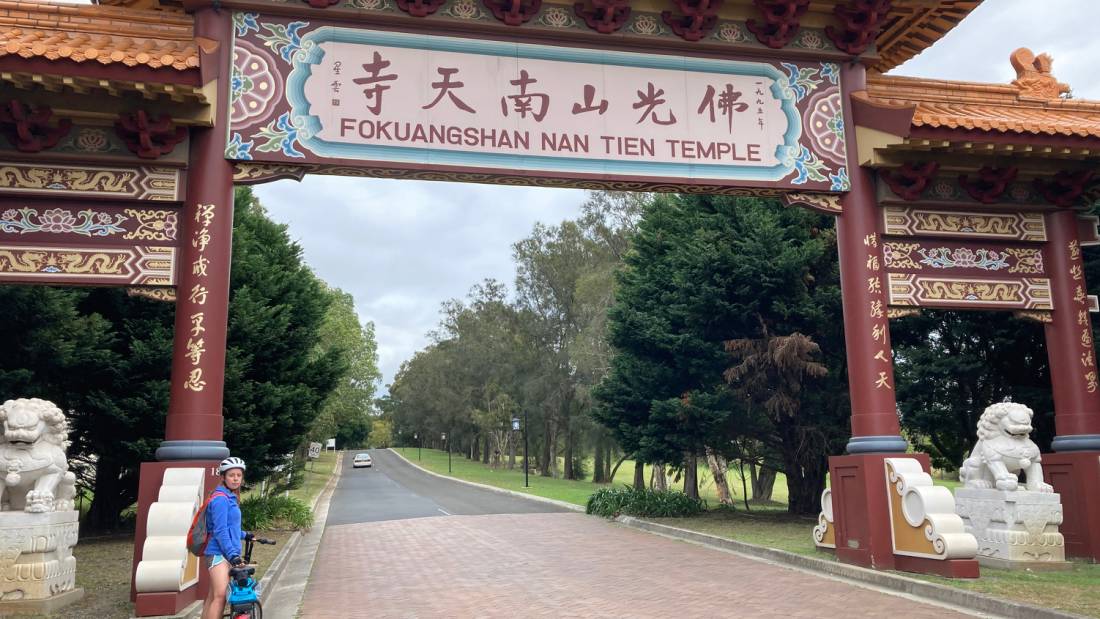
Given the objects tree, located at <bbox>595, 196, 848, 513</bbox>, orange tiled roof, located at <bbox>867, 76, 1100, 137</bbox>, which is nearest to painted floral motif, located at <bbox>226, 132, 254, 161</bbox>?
orange tiled roof, located at <bbox>867, 76, 1100, 137</bbox>

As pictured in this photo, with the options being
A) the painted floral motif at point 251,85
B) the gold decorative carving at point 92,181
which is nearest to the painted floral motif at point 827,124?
the painted floral motif at point 251,85

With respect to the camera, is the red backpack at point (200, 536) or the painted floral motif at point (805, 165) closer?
the red backpack at point (200, 536)

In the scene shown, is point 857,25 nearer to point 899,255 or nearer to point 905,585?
point 899,255

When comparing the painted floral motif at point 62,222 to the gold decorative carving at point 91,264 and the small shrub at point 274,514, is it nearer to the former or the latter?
the gold decorative carving at point 91,264

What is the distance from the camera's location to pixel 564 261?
40969mm

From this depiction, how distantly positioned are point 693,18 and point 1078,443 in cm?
712

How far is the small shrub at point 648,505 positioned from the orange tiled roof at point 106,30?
45.1ft

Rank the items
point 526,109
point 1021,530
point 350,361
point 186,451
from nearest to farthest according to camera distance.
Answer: point 186,451 < point 526,109 < point 1021,530 < point 350,361

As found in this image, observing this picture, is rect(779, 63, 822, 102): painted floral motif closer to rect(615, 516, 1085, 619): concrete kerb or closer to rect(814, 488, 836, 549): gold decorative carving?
rect(814, 488, 836, 549): gold decorative carving

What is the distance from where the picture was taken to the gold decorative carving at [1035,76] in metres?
10.7

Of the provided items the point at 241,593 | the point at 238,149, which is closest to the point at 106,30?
the point at 238,149

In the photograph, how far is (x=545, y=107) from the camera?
8922 mm

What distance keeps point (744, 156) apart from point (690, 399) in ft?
26.1

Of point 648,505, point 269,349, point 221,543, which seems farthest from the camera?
point 648,505
